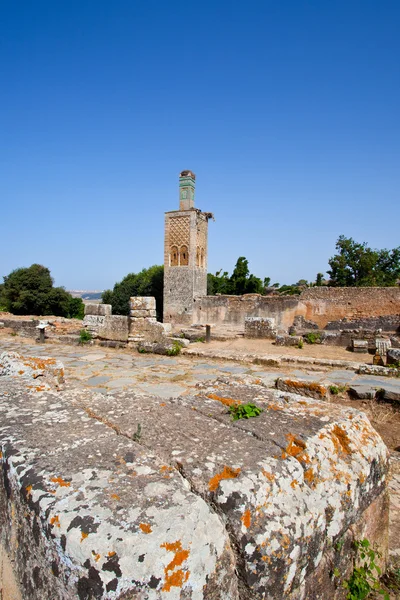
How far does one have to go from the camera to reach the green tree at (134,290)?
1387 inches

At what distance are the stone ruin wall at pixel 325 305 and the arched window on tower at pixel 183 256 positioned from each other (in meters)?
6.41

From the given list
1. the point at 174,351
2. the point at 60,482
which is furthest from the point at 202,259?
the point at 60,482

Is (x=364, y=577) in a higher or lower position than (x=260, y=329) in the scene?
lower

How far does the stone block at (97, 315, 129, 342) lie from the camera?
887 centimetres

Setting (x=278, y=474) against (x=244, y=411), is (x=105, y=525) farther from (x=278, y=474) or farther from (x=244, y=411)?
(x=244, y=411)

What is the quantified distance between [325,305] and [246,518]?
2170 cm

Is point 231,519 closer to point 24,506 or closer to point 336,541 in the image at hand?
point 336,541

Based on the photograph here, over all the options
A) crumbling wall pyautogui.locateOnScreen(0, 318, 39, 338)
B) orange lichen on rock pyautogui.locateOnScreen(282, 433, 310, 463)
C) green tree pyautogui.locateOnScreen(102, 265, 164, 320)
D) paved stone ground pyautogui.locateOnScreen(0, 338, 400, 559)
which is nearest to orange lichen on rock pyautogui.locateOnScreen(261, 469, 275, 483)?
orange lichen on rock pyautogui.locateOnScreen(282, 433, 310, 463)

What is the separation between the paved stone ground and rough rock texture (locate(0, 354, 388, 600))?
2538 mm

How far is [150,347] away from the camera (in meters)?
7.82

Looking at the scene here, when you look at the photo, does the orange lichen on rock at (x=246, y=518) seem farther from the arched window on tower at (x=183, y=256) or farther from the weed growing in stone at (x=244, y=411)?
the arched window on tower at (x=183, y=256)


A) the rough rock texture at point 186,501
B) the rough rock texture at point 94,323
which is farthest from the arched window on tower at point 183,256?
the rough rock texture at point 186,501

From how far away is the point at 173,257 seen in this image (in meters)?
27.6

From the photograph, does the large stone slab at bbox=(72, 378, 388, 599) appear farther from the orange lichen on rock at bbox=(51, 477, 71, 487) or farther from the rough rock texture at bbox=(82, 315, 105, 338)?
the rough rock texture at bbox=(82, 315, 105, 338)
